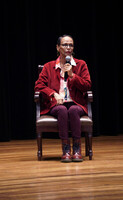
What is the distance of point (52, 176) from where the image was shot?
2924mm

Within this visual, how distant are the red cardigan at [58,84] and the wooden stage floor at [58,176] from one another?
53 centimetres

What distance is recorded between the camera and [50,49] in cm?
539

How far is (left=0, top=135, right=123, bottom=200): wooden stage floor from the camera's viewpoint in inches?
94.5

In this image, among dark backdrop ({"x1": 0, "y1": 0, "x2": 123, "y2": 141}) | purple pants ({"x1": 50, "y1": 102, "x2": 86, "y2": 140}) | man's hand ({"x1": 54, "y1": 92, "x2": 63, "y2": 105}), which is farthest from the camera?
dark backdrop ({"x1": 0, "y1": 0, "x2": 123, "y2": 141})

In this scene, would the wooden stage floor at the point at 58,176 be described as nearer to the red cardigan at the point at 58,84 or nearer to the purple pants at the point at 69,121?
the purple pants at the point at 69,121

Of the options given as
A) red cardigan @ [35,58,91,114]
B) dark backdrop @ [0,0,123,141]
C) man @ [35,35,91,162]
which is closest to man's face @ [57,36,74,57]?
man @ [35,35,91,162]

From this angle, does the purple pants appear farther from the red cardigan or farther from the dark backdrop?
the dark backdrop

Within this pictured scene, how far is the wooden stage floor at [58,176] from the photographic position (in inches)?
94.5

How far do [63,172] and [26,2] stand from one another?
286 cm

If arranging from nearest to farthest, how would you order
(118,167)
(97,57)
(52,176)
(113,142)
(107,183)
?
(107,183), (52,176), (118,167), (113,142), (97,57)

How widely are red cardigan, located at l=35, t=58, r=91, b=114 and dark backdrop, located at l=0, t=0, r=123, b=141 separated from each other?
4.76 feet

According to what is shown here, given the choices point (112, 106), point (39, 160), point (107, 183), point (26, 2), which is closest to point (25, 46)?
point (26, 2)

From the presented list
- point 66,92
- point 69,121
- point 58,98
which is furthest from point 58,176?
point 66,92

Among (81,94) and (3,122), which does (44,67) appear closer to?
(81,94)
